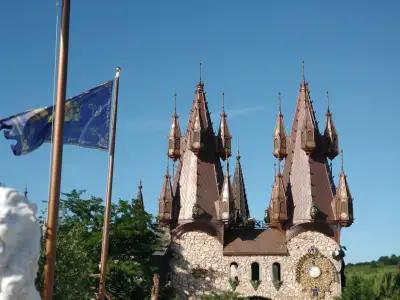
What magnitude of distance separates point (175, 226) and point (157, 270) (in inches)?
106

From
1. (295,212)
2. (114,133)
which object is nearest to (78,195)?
(295,212)

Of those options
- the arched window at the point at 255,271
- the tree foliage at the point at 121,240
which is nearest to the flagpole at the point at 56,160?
the tree foliage at the point at 121,240

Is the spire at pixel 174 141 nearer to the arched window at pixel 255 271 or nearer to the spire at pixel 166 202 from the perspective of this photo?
the spire at pixel 166 202

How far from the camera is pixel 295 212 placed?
36938mm

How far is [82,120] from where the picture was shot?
36.8 ft

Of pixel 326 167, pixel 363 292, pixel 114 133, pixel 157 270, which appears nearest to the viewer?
pixel 114 133

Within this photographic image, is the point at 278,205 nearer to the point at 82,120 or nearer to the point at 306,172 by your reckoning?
the point at 306,172

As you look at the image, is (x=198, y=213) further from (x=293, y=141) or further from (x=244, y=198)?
(x=244, y=198)

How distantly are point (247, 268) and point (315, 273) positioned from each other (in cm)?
353

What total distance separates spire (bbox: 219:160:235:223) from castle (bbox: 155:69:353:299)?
52mm

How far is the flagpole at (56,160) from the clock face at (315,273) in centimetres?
2878

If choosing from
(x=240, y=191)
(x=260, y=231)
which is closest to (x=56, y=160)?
(x=260, y=231)

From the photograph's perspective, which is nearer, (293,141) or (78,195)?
(78,195)

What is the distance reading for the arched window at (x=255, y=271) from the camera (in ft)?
120
